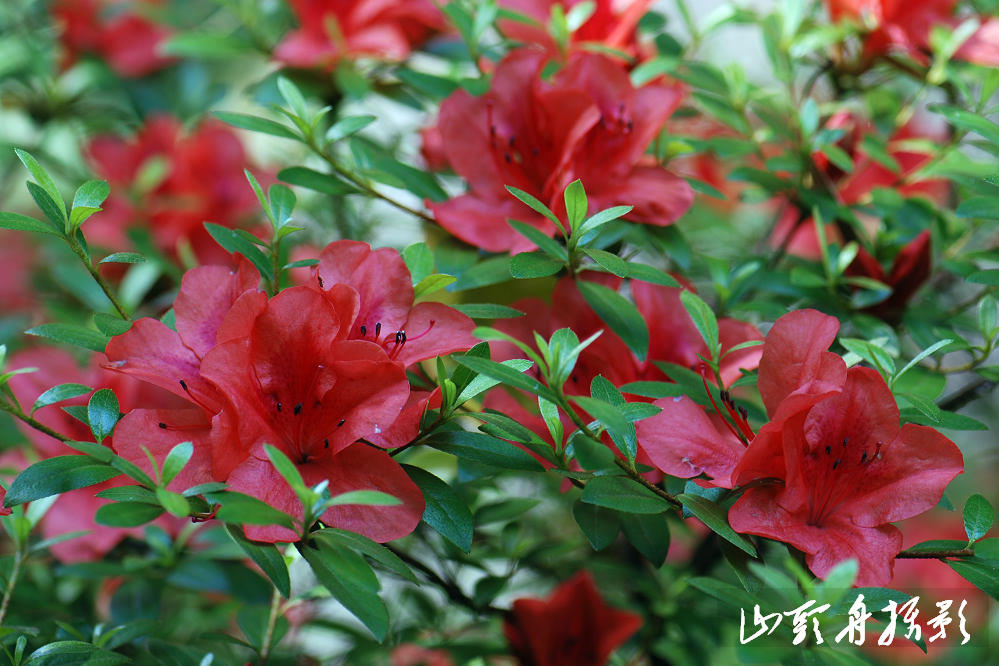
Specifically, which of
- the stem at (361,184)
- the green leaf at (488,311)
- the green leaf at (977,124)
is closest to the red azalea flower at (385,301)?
the green leaf at (488,311)

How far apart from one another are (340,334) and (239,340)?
Result: 0.22 feet

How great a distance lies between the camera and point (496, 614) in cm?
87

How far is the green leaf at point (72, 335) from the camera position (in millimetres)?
672

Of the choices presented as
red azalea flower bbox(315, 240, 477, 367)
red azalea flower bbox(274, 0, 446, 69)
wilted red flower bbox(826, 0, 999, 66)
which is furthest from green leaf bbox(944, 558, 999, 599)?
red azalea flower bbox(274, 0, 446, 69)

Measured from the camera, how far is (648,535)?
2.46 feet

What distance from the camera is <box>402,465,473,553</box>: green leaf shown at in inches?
25.7

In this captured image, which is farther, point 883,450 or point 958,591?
point 958,591

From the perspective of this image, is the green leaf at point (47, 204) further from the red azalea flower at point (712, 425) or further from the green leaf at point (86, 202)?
the red azalea flower at point (712, 425)

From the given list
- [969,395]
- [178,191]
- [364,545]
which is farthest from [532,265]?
[178,191]

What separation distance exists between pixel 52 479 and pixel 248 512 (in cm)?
17

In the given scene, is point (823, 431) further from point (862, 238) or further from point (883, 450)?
point (862, 238)

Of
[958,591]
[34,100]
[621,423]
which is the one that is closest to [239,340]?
[621,423]

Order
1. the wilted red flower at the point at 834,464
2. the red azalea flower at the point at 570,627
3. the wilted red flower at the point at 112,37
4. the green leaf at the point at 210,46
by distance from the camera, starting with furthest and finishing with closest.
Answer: the wilted red flower at the point at 112,37, the green leaf at the point at 210,46, the red azalea flower at the point at 570,627, the wilted red flower at the point at 834,464

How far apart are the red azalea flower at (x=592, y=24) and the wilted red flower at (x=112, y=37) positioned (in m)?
0.66
